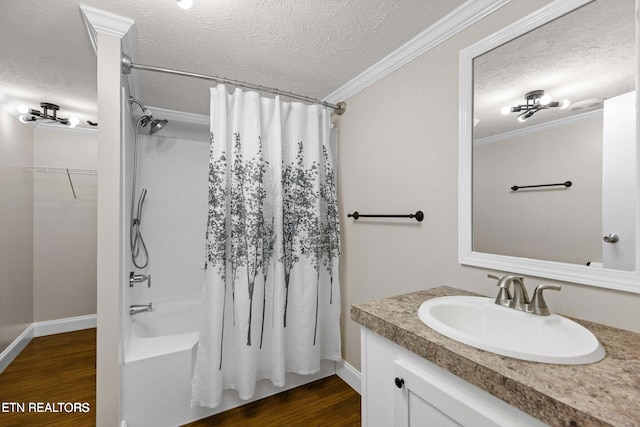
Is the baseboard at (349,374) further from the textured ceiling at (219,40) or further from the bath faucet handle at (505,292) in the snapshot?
the textured ceiling at (219,40)

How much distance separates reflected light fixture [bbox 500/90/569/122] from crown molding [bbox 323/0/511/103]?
444mm

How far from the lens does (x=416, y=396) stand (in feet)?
2.85

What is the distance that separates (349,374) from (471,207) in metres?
1.60

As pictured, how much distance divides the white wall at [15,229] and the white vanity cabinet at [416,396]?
302 cm

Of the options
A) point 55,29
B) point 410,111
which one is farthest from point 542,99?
point 55,29

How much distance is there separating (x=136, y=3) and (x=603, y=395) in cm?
209

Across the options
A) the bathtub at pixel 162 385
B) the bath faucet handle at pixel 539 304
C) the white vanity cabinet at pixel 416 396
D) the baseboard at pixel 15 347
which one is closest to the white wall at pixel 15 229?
the baseboard at pixel 15 347

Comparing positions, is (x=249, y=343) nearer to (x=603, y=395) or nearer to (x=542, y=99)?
(x=603, y=395)

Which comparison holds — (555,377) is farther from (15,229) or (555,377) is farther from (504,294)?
(15,229)

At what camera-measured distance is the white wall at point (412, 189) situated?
3.89 feet

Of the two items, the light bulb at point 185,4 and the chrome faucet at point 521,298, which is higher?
the light bulb at point 185,4

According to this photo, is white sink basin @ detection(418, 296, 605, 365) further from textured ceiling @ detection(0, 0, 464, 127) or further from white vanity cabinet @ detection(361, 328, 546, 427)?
textured ceiling @ detection(0, 0, 464, 127)

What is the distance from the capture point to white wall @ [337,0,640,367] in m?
1.19

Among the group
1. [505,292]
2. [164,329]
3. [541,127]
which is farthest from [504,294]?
[164,329]
